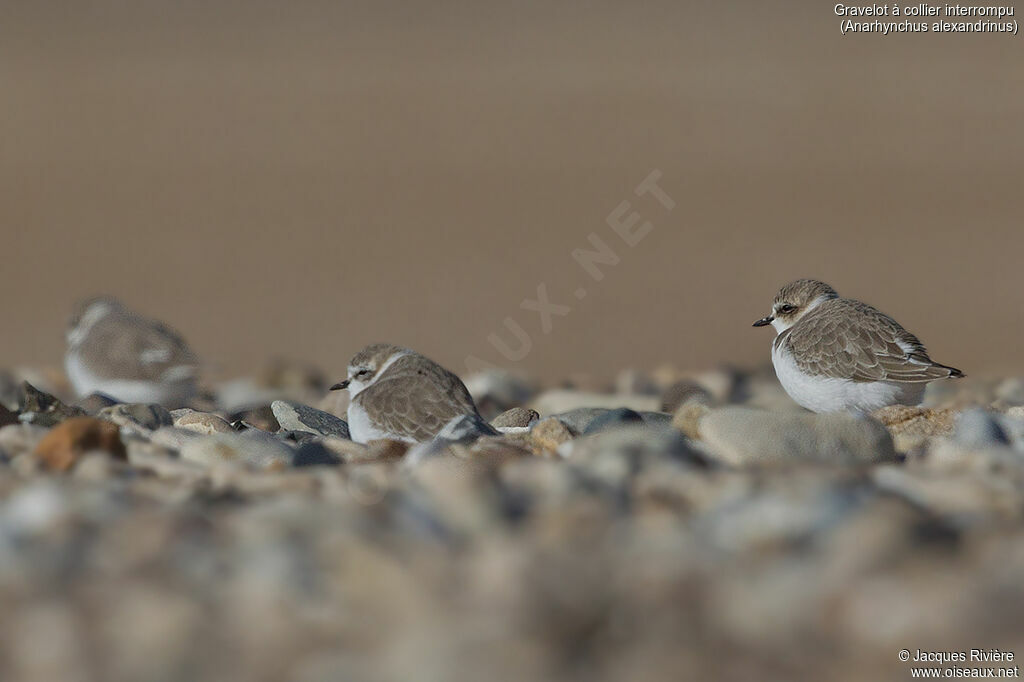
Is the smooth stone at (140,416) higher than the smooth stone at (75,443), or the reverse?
the smooth stone at (75,443)

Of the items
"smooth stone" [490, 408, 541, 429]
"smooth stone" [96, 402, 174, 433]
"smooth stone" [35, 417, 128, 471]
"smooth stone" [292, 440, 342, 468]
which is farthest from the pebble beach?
"smooth stone" [490, 408, 541, 429]

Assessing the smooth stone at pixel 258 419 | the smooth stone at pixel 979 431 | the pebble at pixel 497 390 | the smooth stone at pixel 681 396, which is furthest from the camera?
the pebble at pixel 497 390

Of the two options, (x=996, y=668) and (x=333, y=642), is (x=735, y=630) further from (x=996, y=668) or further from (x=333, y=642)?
(x=333, y=642)

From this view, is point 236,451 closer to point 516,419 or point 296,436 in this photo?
point 296,436

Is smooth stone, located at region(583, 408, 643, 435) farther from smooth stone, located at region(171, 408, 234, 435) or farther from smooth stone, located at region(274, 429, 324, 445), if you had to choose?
smooth stone, located at region(171, 408, 234, 435)

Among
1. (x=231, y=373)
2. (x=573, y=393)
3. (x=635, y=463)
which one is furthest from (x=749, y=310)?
(x=635, y=463)

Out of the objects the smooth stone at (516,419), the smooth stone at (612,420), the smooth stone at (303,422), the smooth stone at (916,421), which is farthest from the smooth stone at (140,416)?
the smooth stone at (916,421)

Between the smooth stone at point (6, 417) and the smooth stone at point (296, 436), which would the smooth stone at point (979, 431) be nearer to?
the smooth stone at point (296, 436)
